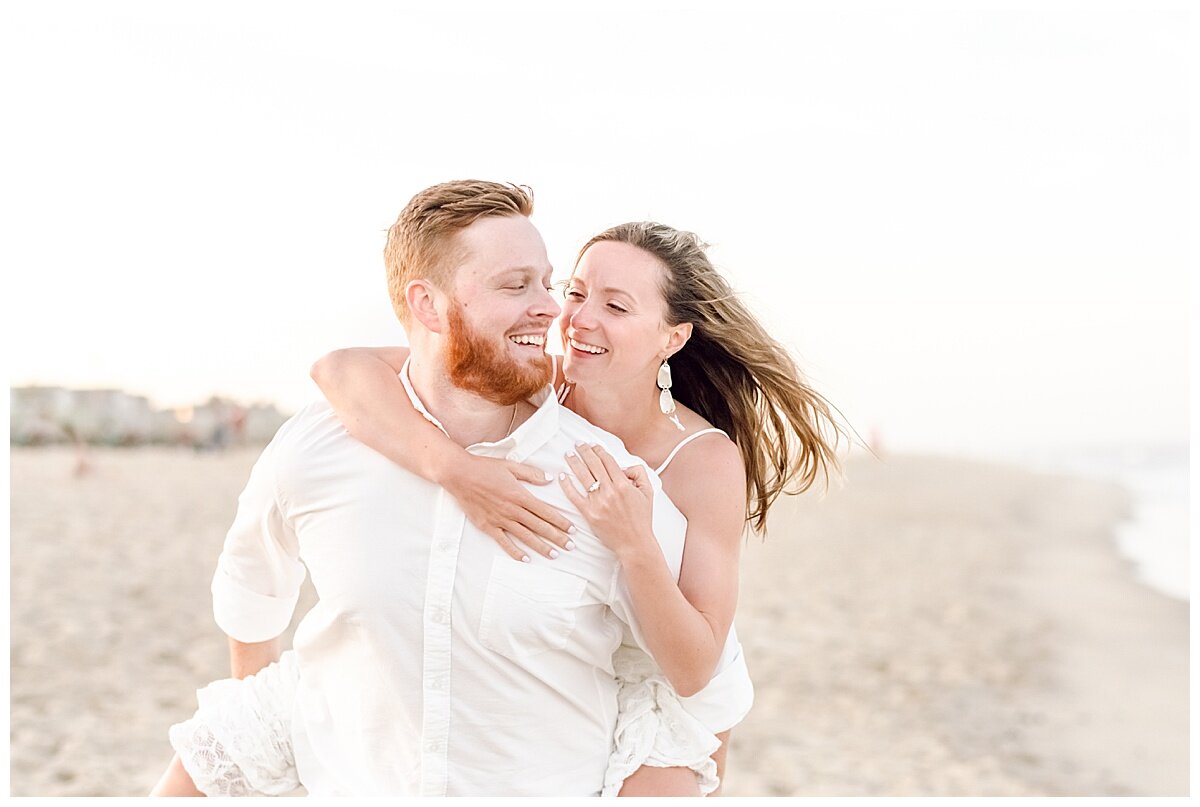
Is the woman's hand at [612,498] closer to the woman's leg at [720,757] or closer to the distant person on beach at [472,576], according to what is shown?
the distant person on beach at [472,576]

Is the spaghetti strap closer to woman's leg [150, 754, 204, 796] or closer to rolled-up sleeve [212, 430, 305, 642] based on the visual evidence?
rolled-up sleeve [212, 430, 305, 642]

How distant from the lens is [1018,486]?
3100 cm

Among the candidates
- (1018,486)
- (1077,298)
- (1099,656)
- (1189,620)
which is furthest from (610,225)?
(1077,298)

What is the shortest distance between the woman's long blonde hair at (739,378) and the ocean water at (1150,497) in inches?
547

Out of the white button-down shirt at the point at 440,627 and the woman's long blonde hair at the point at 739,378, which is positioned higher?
the woman's long blonde hair at the point at 739,378

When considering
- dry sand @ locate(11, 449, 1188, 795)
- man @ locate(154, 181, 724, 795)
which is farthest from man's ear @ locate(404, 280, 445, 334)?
dry sand @ locate(11, 449, 1188, 795)

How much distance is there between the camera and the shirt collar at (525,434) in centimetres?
264

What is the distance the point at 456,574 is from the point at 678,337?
40.6 inches

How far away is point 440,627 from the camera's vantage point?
98.7 inches

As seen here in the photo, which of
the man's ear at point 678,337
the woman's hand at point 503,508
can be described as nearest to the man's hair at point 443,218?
the woman's hand at point 503,508

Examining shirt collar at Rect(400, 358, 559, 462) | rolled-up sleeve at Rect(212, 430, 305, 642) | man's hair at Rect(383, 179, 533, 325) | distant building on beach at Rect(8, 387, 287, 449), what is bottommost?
distant building on beach at Rect(8, 387, 287, 449)

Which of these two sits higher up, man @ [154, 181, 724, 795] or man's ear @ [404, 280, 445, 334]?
man's ear @ [404, 280, 445, 334]

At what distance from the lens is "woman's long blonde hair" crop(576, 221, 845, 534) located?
3.20 m

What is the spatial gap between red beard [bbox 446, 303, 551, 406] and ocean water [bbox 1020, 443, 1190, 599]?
15033mm
